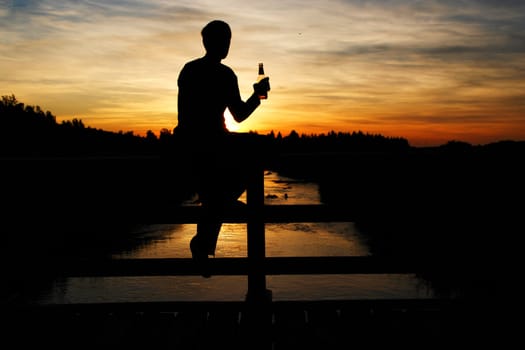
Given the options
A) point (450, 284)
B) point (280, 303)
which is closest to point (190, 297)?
point (450, 284)

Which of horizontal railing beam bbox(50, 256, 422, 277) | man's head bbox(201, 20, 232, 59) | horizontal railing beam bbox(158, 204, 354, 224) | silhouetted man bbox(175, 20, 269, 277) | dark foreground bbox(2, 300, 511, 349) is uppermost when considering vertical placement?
man's head bbox(201, 20, 232, 59)

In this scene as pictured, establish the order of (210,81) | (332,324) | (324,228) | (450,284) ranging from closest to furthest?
(210,81) → (332,324) → (450,284) → (324,228)

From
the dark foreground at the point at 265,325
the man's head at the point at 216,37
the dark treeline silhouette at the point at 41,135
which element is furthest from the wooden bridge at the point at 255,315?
the dark treeline silhouette at the point at 41,135

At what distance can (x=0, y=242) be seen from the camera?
157 inches

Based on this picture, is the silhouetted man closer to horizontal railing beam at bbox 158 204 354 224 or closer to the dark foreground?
horizontal railing beam at bbox 158 204 354 224

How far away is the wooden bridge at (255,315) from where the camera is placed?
3631mm

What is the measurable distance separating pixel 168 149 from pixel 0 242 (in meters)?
1.50

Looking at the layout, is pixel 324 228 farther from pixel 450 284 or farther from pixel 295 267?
pixel 295 267

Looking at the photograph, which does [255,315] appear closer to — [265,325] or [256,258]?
[265,325]

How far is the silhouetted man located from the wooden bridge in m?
0.26

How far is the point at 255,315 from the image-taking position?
12.6 feet

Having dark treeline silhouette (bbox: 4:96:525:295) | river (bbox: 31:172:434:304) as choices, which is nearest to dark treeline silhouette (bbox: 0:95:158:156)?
river (bbox: 31:172:434:304)

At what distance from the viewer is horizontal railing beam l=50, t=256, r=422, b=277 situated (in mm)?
3859

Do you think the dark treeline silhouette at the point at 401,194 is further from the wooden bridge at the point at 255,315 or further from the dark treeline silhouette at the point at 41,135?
the dark treeline silhouette at the point at 41,135
